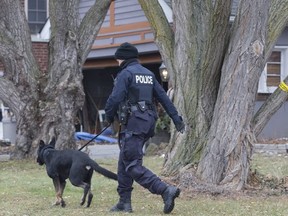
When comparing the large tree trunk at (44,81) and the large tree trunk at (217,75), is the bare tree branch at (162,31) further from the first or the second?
the large tree trunk at (44,81)

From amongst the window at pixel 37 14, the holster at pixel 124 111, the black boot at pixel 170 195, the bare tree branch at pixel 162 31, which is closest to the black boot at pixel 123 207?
the black boot at pixel 170 195

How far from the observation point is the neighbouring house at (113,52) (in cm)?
1884

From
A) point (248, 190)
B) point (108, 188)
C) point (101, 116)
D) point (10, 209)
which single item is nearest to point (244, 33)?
point (248, 190)

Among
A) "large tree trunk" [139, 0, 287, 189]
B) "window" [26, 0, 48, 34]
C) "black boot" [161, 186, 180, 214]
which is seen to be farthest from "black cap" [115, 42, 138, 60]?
"window" [26, 0, 48, 34]

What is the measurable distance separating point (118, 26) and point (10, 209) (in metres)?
12.2

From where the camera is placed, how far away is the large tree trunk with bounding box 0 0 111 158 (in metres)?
14.1

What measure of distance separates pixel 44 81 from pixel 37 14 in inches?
385

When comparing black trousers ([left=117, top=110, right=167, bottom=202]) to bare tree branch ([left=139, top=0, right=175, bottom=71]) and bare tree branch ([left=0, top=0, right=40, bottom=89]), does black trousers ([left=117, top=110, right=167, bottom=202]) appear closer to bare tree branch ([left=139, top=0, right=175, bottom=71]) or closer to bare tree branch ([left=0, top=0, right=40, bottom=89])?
bare tree branch ([left=139, top=0, right=175, bottom=71])

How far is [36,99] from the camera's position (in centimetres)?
1430

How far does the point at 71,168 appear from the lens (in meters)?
8.61

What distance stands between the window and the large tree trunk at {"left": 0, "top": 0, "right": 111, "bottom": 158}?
948 centimetres

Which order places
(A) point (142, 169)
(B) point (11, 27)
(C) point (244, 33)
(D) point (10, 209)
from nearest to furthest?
(A) point (142, 169), (D) point (10, 209), (C) point (244, 33), (B) point (11, 27)

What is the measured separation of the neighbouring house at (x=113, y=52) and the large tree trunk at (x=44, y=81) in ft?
13.1

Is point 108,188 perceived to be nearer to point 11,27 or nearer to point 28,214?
point 28,214
